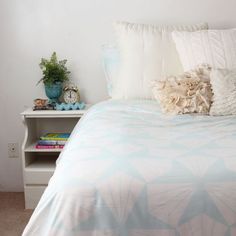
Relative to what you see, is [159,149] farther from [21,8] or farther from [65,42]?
[21,8]

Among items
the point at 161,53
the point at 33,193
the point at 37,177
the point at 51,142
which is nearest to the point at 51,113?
the point at 51,142

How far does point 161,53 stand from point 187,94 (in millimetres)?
469

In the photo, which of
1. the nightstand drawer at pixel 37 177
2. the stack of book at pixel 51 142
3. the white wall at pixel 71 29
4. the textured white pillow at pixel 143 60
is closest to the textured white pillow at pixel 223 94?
the textured white pillow at pixel 143 60

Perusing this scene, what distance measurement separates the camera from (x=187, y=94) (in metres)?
1.88

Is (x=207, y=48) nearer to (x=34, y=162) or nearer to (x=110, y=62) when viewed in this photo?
(x=110, y=62)

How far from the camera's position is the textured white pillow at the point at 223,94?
182 centimetres

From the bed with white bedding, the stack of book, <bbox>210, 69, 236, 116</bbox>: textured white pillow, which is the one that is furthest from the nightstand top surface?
the bed with white bedding

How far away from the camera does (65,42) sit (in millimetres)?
2670

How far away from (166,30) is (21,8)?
3.43ft

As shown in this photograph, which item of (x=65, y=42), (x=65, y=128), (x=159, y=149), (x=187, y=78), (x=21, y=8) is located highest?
(x=21, y=8)

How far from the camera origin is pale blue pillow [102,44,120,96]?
248cm

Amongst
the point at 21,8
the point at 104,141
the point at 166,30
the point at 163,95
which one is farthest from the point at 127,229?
the point at 21,8

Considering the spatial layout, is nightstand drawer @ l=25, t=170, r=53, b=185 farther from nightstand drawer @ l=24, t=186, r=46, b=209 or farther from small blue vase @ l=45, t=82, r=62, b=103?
small blue vase @ l=45, t=82, r=62, b=103

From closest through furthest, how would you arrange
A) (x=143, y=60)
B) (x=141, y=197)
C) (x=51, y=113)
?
(x=141, y=197) < (x=143, y=60) < (x=51, y=113)
